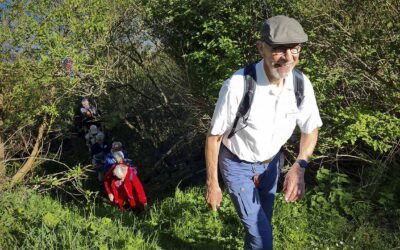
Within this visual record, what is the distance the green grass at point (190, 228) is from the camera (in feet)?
11.8

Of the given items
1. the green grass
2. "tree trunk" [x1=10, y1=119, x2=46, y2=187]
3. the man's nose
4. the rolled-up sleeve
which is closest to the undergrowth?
the green grass

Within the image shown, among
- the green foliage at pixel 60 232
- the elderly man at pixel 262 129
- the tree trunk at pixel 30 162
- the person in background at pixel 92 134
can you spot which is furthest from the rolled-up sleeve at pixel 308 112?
the person in background at pixel 92 134

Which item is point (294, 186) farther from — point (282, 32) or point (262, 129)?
point (282, 32)

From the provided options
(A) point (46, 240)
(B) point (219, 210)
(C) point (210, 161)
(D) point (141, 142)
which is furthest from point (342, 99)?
(D) point (141, 142)

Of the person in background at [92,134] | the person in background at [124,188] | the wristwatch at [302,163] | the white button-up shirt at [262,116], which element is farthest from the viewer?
the person in background at [92,134]

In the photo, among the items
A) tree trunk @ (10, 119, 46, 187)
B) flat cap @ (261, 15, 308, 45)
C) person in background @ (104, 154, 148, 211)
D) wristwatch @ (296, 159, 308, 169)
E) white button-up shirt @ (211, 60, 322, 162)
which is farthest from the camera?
person in background @ (104, 154, 148, 211)

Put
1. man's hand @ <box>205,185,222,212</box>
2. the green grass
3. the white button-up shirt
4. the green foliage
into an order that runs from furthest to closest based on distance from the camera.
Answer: the green grass
the green foliage
man's hand @ <box>205,185,222,212</box>
the white button-up shirt

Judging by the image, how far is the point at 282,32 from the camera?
2.38m

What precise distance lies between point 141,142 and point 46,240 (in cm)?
642

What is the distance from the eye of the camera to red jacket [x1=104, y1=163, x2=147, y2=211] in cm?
694

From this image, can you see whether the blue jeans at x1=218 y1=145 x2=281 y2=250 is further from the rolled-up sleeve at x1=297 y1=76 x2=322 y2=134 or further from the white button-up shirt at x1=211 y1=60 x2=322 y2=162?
the rolled-up sleeve at x1=297 y1=76 x2=322 y2=134

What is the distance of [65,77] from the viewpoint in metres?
6.05

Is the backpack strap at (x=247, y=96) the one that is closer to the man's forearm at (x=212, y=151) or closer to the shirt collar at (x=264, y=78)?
the shirt collar at (x=264, y=78)

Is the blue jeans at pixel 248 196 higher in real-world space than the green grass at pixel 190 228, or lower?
higher
